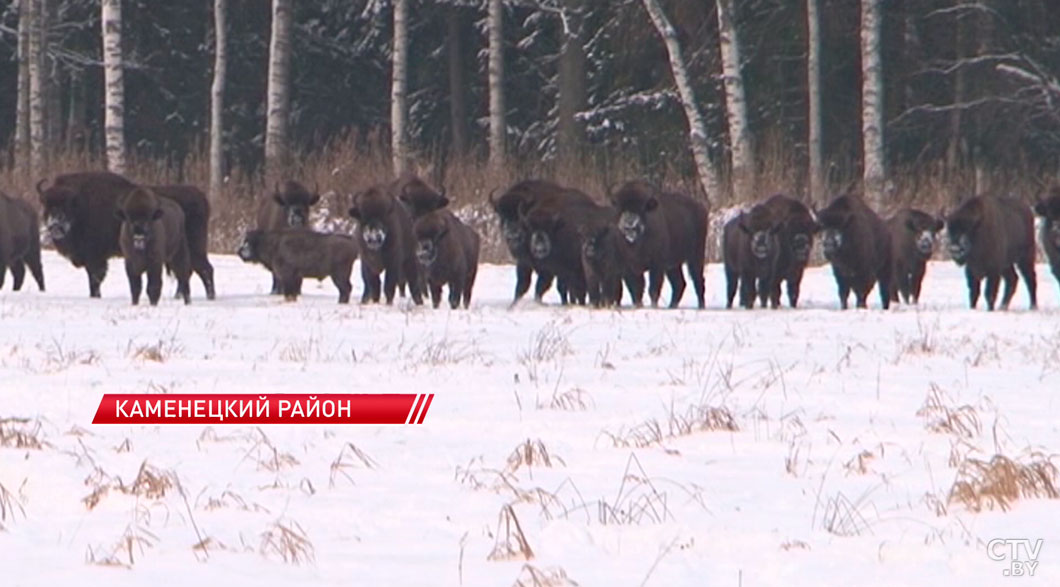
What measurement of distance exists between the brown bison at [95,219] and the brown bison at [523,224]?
3338 mm

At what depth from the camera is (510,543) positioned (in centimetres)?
787

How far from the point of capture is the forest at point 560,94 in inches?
1375

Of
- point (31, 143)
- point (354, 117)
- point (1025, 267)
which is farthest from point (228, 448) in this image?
point (354, 117)

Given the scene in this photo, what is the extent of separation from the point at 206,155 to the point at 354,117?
8793mm

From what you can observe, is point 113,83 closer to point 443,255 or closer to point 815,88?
point 815,88

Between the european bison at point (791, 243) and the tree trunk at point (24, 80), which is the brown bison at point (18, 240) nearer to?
the european bison at point (791, 243)

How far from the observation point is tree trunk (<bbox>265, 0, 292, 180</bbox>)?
35.3 meters

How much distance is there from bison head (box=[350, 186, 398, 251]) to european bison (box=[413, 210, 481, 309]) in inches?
13.0

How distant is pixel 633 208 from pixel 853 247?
96.7 inches

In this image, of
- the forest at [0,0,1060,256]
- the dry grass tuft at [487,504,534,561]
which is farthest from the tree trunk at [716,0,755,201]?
the dry grass tuft at [487,504,534,561]

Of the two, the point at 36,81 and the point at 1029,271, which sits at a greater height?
the point at 36,81

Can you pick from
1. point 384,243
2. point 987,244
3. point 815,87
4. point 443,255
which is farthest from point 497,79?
point 443,255

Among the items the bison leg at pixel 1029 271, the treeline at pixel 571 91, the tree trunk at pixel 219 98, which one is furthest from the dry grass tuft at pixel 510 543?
the tree trunk at pixel 219 98

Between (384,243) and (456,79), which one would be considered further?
(456,79)
